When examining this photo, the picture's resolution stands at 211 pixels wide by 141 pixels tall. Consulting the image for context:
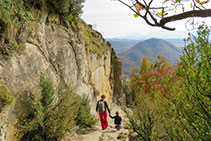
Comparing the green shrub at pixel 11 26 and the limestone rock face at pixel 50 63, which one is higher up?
the green shrub at pixel 11 26

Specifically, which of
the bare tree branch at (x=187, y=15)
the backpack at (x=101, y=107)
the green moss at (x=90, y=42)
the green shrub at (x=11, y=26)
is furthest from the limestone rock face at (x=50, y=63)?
the bare tree branch at (x=187, y=15)

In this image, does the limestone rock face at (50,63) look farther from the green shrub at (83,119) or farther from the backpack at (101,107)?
the backpack at (101,107)

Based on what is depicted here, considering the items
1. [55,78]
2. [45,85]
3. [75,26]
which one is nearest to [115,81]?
[75,26]

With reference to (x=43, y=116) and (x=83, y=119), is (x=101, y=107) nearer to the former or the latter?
(x=83, y=119)

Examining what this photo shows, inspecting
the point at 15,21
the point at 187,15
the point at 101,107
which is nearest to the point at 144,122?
the point at 101,107

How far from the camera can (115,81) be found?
18938 millimetres

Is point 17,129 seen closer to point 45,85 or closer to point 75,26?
point 45,85

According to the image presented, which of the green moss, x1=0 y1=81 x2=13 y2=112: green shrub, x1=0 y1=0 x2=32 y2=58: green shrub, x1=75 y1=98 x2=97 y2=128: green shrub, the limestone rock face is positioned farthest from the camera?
the green moss

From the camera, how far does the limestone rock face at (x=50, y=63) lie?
4.52 metres

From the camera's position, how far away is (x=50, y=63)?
6578mm

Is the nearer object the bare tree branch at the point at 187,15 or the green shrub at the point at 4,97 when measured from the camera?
the bare tree branch at the point at 187,15

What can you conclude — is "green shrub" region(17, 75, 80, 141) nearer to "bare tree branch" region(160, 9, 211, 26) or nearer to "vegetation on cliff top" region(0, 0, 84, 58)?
"vegetation on cliff top" region(0, 0, 84, 58)

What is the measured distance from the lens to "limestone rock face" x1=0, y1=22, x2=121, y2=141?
452 cm

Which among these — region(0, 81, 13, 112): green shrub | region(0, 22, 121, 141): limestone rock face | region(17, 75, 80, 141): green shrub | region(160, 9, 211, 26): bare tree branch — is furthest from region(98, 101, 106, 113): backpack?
region(160, 9, 211, 26): bare tree branch
